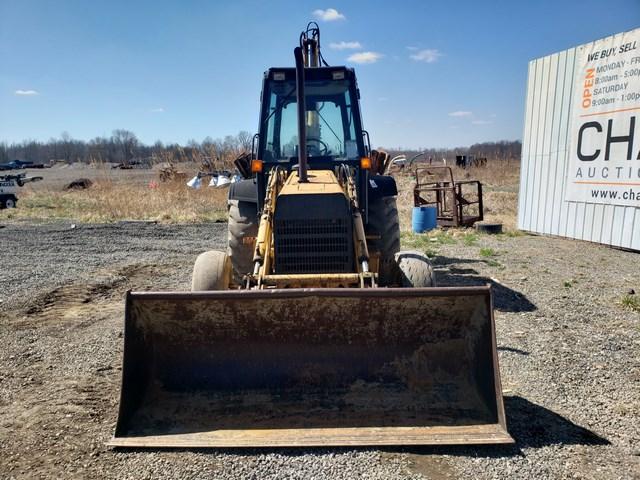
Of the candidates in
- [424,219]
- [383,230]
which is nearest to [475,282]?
[383,230]

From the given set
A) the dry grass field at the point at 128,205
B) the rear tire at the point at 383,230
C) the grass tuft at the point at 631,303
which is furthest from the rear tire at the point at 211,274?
the dry grass field at the point at 128,205

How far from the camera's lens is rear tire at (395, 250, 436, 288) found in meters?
4.72

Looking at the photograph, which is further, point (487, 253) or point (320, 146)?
point (487, 253)

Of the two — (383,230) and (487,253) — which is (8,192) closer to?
(487,253)

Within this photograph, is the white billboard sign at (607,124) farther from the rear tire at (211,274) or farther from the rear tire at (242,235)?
the rear tire at (211,274)

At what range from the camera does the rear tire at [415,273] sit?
4.72 m

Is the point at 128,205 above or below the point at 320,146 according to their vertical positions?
below

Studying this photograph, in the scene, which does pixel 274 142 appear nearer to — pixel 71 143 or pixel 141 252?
pixel 141 252

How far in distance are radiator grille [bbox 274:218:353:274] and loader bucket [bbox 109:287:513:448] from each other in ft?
3.32

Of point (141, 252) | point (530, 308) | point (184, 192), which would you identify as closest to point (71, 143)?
point (184, 192)

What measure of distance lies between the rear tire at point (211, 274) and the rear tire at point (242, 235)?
0.78 metres

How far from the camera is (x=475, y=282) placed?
24.7ft

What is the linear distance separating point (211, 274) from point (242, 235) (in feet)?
3.38

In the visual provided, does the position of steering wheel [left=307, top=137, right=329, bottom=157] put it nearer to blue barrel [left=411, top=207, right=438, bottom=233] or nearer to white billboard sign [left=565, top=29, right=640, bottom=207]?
white billboard sign [left=565, top=29, right=640, bottom=207]
